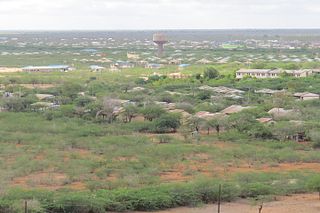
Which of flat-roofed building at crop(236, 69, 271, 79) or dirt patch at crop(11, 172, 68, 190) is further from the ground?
dirt patch at crop(11, 172, 68, 190)

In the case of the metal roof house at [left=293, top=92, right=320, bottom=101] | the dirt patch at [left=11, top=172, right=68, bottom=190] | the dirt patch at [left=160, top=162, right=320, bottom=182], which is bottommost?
the metal roof house at [left=293, top=92, right=320, bottom=101]

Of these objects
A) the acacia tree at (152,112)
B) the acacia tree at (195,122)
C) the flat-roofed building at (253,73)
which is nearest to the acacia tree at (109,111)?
the acacia tree at (152,112)

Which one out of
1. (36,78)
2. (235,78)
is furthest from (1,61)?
(235,78)

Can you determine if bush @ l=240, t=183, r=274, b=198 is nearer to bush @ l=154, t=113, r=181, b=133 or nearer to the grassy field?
the grassy field

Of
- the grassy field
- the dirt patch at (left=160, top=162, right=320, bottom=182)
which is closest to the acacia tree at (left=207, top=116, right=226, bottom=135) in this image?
the grassy field

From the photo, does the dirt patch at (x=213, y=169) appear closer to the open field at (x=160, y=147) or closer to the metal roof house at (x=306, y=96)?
the open field at (x=160, y=147)

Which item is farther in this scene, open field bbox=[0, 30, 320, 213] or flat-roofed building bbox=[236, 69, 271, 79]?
flat-roofed building bbox=[236, 69, 271, 79]

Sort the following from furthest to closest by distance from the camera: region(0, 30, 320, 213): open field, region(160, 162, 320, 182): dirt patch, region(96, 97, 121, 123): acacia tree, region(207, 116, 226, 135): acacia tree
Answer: region(96, 97, 121, 123): acacia tree, region(207, 116, 226, 135): acacia tree, region(160, 162, 320, 182): dirt patch, region(0, 30, 320, 213): open field

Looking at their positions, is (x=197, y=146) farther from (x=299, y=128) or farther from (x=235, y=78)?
(x=235, y=78)
